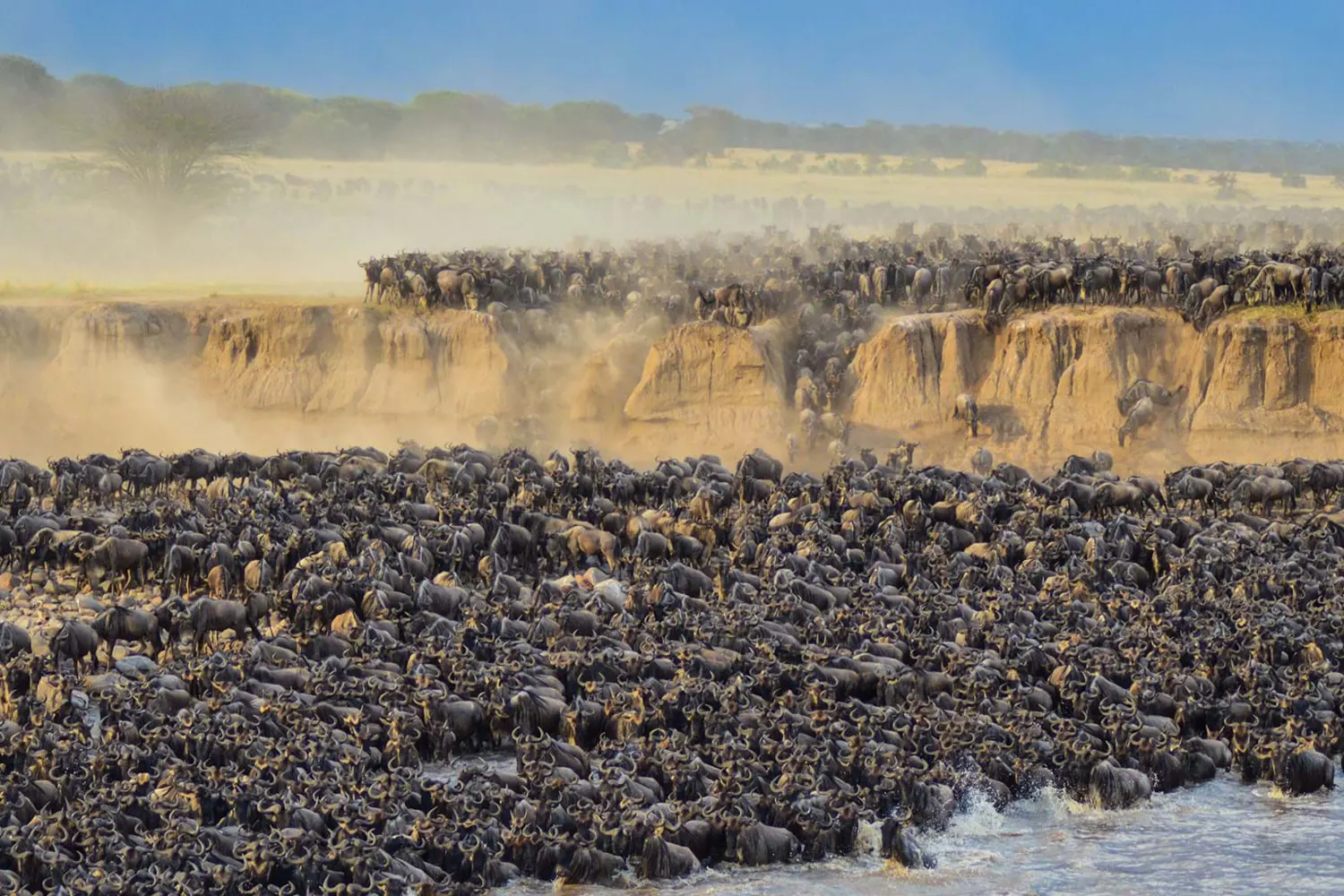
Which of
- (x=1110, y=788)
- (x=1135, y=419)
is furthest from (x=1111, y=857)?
(x=1135, y=419)

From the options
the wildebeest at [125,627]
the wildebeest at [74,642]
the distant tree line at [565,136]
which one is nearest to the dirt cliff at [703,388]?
the wildebeest at [125,627]

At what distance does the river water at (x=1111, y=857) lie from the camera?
16.9m

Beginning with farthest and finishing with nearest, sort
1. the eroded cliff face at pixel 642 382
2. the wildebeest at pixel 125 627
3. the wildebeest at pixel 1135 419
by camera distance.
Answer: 1. the wildebeest at pixel 1135 419
2. the eroded cliff face at pixel 642 382
3. the wildebeest at pixel 125 627

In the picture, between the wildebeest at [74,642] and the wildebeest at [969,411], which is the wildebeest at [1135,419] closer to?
the wildebeest at [969,411]

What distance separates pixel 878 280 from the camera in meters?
40.3

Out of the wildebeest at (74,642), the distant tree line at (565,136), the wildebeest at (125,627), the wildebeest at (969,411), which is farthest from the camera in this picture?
the distant tree line at (565,136)

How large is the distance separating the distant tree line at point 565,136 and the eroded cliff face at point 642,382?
49.7 metres

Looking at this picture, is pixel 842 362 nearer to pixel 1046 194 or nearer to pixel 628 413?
pixel 628 413

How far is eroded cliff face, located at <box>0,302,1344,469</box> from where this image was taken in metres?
36.0

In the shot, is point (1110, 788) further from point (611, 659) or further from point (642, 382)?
point (642, 382)

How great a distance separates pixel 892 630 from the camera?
22125mm

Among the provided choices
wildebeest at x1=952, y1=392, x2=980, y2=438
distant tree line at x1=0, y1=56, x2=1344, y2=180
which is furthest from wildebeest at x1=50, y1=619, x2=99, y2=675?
distant tree line at x1=0, y1=56, x2=1344, y2=180

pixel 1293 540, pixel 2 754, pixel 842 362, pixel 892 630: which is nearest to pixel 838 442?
pixel 842 362

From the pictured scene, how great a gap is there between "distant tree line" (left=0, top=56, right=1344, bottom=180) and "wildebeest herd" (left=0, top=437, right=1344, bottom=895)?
211ft
